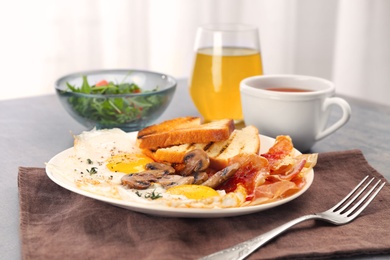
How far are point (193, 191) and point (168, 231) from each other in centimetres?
13

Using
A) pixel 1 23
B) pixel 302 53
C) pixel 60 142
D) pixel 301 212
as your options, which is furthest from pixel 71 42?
pixel 301 212

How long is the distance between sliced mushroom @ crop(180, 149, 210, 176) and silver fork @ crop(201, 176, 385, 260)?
1.04 feet

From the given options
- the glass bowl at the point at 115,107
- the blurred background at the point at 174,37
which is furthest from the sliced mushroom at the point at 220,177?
the blurred background at the point at 174,37

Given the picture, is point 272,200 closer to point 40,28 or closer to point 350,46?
point 40,28

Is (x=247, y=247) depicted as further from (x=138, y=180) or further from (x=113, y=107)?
(x=113, y=107)

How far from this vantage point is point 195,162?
1.60m

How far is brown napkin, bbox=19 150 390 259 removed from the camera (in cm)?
127

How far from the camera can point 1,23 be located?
3873mm

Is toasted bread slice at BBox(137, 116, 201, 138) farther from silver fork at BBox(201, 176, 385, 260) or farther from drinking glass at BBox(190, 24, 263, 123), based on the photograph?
silver fork at BBox(201, 176, 385, 260)

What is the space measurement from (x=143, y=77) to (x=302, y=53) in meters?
2.90

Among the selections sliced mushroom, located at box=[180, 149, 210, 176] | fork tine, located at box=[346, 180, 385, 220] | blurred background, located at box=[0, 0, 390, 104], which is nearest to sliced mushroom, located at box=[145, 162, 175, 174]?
sliced mushroom, located at box=[180, 149, 210, 176]

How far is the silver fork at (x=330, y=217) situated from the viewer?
1228 mm

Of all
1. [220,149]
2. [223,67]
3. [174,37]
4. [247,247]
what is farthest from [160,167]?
[174,37]

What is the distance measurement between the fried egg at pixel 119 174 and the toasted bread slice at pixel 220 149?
0.05m
